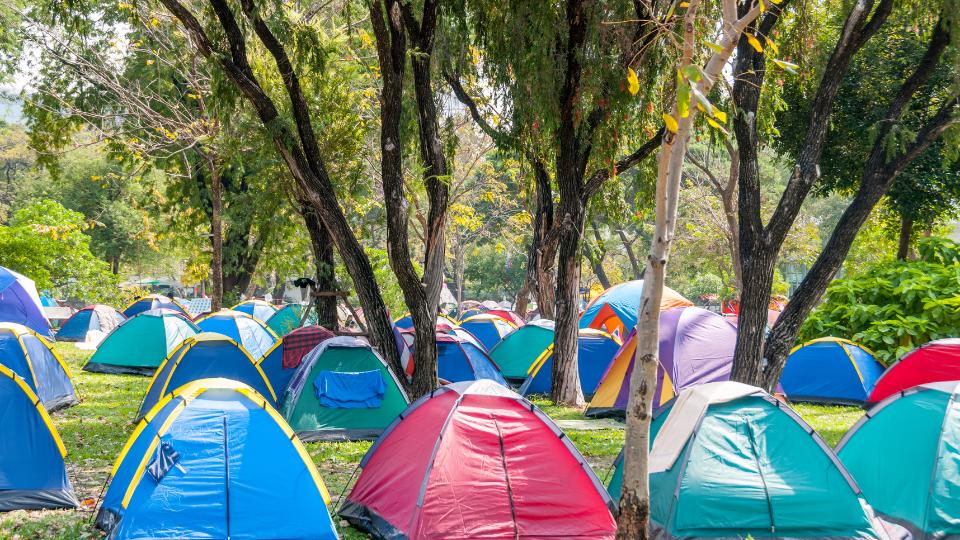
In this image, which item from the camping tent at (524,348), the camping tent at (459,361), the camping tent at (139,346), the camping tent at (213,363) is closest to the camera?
the camping tent at (213,363)

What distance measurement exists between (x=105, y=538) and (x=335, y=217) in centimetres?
439

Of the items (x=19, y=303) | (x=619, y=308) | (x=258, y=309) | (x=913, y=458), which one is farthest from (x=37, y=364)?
(x=258, y=309)

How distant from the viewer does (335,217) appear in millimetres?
9258

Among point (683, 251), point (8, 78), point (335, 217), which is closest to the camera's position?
point (335, 217)

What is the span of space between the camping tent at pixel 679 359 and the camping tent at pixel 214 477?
19.8ft

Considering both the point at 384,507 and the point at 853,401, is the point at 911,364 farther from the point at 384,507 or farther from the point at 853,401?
the point at 384,507

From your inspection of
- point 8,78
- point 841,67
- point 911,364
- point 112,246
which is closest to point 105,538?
point 841,67

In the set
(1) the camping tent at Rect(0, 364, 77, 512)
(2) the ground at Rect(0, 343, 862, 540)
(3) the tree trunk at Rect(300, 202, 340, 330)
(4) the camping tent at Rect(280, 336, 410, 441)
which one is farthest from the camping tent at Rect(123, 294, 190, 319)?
(1) the camping tent at Rect(0, 364, 77, 512)

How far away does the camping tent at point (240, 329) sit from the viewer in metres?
15.7

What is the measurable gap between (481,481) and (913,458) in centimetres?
324

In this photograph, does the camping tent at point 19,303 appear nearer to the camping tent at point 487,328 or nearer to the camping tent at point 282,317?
the camping tent at point 282,317

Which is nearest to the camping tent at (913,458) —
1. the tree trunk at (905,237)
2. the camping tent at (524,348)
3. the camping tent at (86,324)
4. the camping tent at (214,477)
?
the camping tent at (214,477)

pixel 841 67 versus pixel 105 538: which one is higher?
pixel 841 67

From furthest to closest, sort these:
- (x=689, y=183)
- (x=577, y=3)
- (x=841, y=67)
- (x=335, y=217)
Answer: (x=689, y=183), (x=577, y=3), (x=335, y=217), (x=841, y=67)
